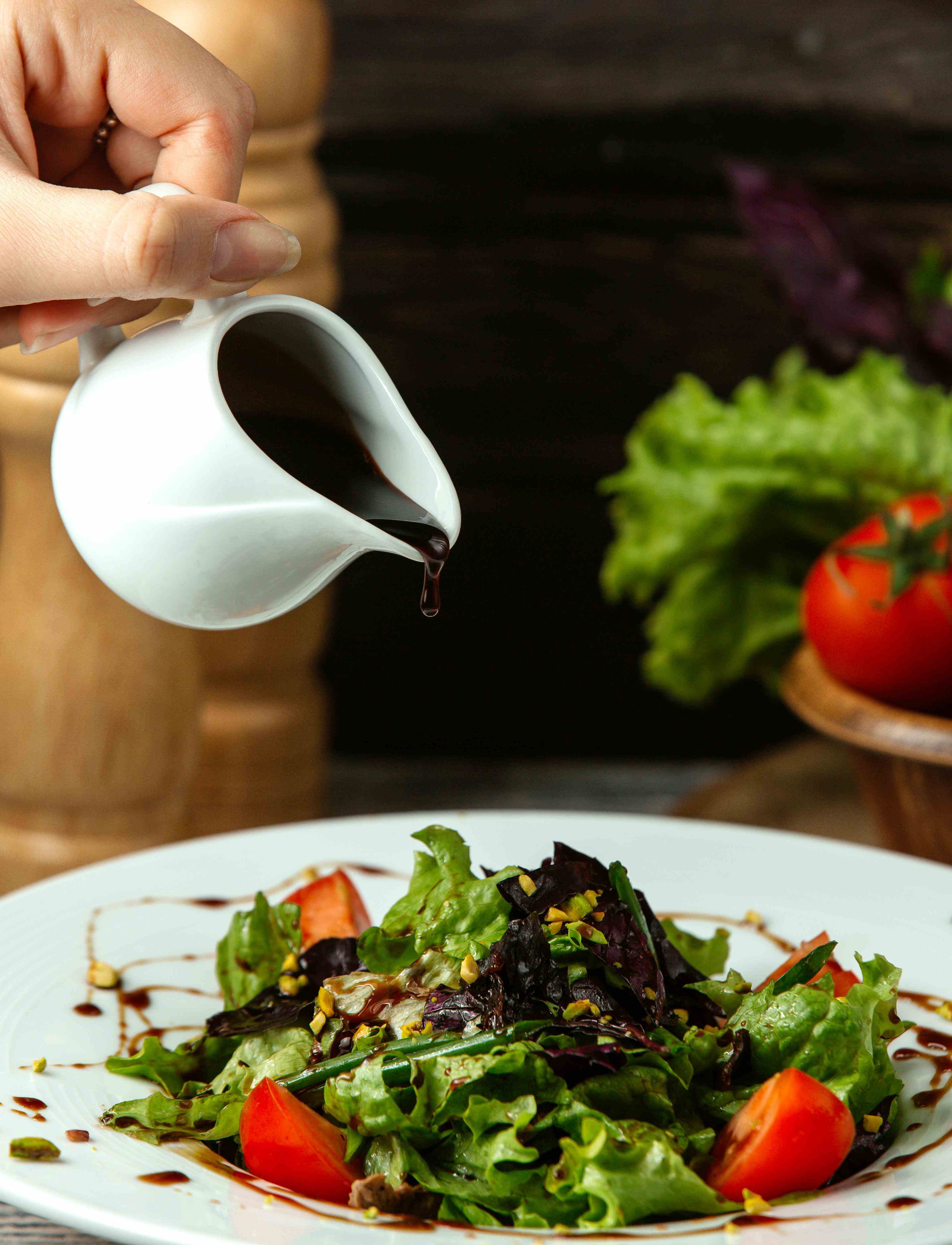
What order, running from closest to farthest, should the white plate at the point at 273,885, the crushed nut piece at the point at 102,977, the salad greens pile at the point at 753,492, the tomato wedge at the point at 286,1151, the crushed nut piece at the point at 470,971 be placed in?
the white plate at the point at 273,885, the tomato wedge at the point at 286,1151, the crushed nut piece at the point at 470,971, the crushed nut piece at the point at 102,977, the salad greens pile at the point at 753,492

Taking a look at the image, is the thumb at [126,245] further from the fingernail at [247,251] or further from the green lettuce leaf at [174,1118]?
the green lettuce leaf at [174,1118]

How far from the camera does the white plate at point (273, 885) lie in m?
0.80

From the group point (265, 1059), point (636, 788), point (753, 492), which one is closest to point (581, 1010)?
point (265, 1059)

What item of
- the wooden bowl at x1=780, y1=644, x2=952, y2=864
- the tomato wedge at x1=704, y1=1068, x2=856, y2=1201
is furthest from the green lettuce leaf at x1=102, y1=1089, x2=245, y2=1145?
the wooden bowl at x1=780, y1=644, x2=952, y2=864

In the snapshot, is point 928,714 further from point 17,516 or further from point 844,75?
point 844,75

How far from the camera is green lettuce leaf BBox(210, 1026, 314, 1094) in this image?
3.34 ft

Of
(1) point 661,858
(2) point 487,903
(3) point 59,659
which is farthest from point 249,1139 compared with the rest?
(3) point 59,659

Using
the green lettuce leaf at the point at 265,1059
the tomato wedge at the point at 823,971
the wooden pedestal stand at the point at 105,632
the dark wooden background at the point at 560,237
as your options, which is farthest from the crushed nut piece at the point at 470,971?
the dark wooden background at the point at 560,237

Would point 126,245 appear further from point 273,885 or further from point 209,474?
point 273,885

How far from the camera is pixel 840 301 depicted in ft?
6.68

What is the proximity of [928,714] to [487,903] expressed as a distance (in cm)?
80

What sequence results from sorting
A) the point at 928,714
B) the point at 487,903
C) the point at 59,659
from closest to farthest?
the point at 487,903 < the point at 59,659 < the point at 928,714

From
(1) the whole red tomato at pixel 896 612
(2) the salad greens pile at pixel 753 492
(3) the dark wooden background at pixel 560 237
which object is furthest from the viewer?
(3) the dark wooden background at pixel 560 237

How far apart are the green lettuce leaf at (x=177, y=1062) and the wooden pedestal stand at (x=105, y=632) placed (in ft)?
1.68
